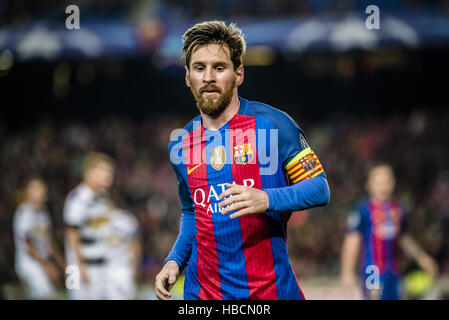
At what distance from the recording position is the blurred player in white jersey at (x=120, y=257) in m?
6.68

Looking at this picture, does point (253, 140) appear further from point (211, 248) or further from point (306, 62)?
point (306, 62)

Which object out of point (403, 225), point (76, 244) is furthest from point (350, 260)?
point (76, 244)

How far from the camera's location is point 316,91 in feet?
51.9

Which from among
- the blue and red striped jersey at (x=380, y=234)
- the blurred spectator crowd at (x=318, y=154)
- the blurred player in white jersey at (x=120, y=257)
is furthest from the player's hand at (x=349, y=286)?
the blurred spectator crowd at (x=318, y=154)

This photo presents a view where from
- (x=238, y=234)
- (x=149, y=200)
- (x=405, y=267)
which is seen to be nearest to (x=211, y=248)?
(x=238, y=234)

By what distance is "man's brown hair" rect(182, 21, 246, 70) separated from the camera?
2705 millimetres

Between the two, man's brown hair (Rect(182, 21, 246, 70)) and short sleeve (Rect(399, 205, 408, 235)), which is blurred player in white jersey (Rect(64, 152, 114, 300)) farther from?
man's brown hair (Rect(182, 21, 246, 70))

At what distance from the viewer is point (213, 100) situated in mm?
2713

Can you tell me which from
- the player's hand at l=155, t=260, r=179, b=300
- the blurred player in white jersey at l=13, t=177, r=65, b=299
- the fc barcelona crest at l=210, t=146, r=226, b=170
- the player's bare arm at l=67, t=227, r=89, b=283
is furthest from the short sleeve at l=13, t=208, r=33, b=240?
the fc barcelona crest at l=210, t=146, r=226, b=170

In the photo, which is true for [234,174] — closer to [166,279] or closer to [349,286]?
[166,279]

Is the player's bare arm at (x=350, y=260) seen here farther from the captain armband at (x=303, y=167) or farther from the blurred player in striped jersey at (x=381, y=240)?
the captain armband at (x=303, y=167)

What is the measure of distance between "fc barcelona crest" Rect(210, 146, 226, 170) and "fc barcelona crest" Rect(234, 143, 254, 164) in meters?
0.07

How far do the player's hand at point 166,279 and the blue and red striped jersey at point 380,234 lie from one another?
3650 mm

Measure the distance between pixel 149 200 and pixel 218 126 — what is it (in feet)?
34.2
